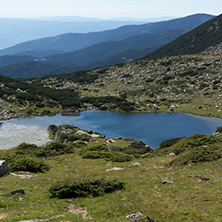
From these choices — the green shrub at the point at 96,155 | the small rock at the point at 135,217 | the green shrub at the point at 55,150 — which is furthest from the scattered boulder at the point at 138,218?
the green shrub at the point at 55,150

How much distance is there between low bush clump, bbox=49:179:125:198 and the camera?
932 inches

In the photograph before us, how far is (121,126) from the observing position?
11012 cm

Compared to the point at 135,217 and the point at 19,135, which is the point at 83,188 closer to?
the point at 135,217

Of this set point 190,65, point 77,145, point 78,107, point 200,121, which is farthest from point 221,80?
point 77,145

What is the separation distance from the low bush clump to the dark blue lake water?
58702 mm

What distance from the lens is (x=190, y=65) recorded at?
182375mm

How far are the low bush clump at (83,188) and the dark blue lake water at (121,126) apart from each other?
193ft

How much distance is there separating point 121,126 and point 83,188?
3387 inches

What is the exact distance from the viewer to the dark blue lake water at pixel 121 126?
296 feet

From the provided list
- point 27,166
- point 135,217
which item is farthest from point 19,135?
point 135,217

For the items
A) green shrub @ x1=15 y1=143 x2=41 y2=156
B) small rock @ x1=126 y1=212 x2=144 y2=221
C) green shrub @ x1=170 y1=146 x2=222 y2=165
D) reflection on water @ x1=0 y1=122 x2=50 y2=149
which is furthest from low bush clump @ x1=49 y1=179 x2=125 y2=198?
reflection on water @ x1=0 y1=122 x2=50 y2=149

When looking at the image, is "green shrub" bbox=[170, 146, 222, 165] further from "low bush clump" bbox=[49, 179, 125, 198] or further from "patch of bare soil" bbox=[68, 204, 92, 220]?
"patch of bare soil" bbox=[68, 204, 92, 220]

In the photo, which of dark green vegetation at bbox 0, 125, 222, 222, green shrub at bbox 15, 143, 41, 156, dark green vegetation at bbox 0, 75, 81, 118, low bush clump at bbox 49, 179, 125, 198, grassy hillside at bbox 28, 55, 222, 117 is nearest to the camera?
dark green vegetation at bbox 0, 125, 222, 222

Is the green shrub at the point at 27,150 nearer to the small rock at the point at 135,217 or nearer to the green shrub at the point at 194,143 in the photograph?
the green shrub at the point at 194,143
